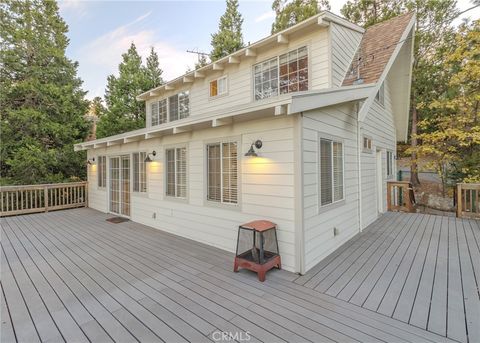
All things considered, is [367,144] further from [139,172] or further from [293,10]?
[293,10]

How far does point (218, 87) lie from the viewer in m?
6.98

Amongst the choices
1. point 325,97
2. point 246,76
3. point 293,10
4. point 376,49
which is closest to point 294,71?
point 246,76

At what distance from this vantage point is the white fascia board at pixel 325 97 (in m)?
3.15

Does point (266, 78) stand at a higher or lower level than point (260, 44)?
lower

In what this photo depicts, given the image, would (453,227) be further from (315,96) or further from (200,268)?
(200,268)

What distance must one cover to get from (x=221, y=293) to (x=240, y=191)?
1756 mm

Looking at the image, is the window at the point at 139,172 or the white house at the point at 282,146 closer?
the white house at the point at 282,146

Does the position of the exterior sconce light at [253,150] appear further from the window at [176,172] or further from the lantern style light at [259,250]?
the window at [176,172]

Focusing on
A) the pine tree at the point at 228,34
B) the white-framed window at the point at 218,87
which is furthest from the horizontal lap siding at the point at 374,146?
the pine tree at the point at 228,34

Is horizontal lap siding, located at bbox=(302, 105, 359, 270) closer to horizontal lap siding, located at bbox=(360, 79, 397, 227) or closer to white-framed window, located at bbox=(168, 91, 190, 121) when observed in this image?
horizontal lap siding, located at bbox=(360, 79, 397, 227)

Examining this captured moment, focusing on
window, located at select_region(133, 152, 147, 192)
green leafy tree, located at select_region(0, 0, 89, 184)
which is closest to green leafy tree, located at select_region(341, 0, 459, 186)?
window, located at select_region(133, 152, 147, 192)

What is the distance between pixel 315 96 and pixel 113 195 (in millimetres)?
7380

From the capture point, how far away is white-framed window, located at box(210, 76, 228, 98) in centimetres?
680

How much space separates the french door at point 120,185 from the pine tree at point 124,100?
6415mm
